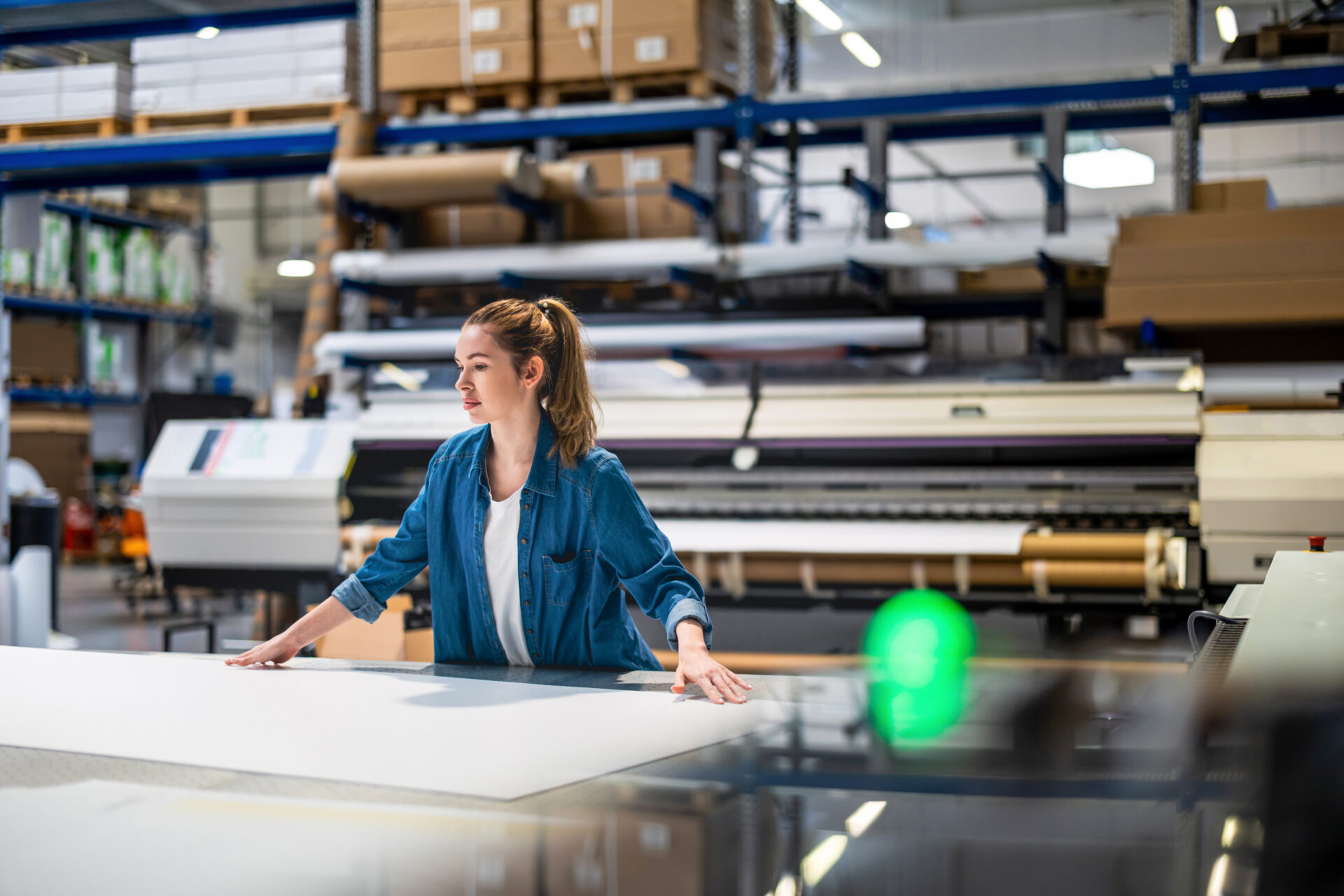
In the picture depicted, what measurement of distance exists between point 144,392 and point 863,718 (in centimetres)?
1182

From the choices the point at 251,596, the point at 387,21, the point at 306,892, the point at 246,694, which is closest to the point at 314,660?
the point at 246,694

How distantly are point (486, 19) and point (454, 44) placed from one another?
0.19 metres

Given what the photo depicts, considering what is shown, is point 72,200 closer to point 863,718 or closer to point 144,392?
point 144,392

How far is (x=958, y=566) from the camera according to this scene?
365 centimetres

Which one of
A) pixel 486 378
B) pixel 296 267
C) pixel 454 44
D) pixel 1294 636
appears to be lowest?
pixel 1294 636

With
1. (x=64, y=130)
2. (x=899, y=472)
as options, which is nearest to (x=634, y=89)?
(x=899, y=472)

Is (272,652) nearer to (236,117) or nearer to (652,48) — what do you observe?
(652,48)

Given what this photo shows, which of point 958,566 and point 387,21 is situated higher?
point 387,21

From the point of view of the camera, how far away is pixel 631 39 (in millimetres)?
4590

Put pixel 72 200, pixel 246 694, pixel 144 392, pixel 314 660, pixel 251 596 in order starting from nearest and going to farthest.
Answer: pixel 246 694 < pixel 314 660 < pixel 251 596 < pixel 72 200 < pixel 144 392

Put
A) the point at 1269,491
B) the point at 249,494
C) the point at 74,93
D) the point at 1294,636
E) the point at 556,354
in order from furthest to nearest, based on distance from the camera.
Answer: the point at 74,93 < the point at 249,494 < the point at 1269,491 < the point at 556,354 < the point at 1294,636

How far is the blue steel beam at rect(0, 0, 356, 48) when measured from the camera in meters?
5.17

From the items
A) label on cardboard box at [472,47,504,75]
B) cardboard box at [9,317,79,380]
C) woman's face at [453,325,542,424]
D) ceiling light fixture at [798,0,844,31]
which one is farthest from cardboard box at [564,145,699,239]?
cardboard box at [9,317,79,380]

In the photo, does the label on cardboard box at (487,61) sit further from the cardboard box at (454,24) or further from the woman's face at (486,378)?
the woman's face at (486,378)
